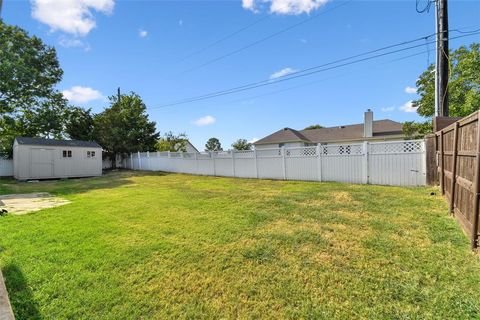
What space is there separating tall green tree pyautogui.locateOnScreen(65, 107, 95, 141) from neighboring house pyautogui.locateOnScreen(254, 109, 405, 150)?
16.3m

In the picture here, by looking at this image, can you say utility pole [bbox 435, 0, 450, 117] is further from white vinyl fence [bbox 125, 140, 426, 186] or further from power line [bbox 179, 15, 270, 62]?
power line [bbox 179, 15, 270, 62]

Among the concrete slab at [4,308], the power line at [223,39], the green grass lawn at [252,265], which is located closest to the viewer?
the concrete slab at [4,308]

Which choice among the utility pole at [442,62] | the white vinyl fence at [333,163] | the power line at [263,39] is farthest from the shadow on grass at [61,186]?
the utility pole at [442,62]

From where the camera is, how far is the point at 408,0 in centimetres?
900

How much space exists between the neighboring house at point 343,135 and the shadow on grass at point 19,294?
2048cm

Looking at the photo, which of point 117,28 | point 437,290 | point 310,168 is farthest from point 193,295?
point 117,28

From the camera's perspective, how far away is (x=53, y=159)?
17.3 metres

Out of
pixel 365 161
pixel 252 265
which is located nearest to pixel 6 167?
pixel 252 265

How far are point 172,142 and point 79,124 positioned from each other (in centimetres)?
868

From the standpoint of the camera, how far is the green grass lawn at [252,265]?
2.42 metres

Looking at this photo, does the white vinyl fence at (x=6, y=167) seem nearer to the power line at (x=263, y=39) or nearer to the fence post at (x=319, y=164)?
the power line at (x=263, y=39)

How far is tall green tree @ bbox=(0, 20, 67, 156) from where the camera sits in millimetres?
16891

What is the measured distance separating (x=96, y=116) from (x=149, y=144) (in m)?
5.71

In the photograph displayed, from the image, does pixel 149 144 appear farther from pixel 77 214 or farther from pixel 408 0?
pixel 408 0
